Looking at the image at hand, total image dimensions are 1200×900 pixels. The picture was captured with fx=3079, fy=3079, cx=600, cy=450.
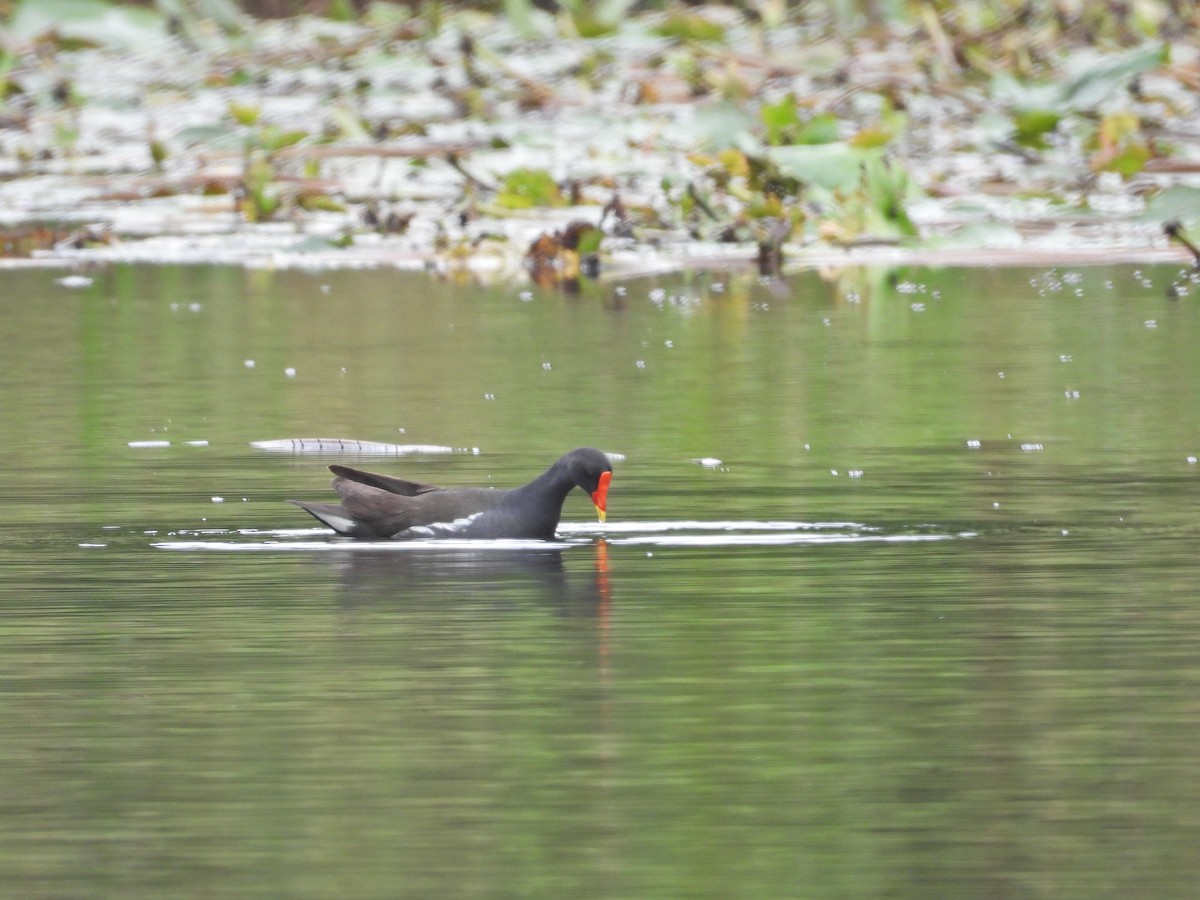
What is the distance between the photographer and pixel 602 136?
20828 millimetres

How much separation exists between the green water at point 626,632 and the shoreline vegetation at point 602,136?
385 centimetres

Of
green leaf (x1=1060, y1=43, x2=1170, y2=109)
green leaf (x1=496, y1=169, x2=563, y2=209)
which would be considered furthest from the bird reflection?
green leaf (x1=1060, y1=43, x2=1170, y2=109)

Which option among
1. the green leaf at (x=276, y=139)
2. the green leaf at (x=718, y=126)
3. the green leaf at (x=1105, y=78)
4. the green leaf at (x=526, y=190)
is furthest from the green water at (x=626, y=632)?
the green leaf at (x=276, y=139)

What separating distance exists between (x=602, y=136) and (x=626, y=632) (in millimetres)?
14816

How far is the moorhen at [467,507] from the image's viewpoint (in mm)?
7789

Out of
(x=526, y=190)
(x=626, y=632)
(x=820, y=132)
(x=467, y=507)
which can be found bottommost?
(x=626, y=632)

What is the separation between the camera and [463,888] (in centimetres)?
414

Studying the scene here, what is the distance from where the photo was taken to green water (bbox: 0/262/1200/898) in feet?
14.5

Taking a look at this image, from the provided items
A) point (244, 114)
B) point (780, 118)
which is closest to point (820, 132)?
point (780, 118)

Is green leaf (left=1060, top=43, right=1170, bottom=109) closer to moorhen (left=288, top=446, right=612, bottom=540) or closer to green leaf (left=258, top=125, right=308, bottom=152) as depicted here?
green leaf (left=258, top=125, right=308, bottom=152)

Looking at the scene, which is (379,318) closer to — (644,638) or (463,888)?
(644,638)

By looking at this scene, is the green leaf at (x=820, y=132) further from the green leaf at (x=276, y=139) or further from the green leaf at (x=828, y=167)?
the green leaf at (x=276, y=139)

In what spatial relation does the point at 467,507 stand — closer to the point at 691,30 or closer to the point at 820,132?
the point at 820,132

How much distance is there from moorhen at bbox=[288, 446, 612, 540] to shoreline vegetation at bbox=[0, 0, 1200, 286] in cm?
639
